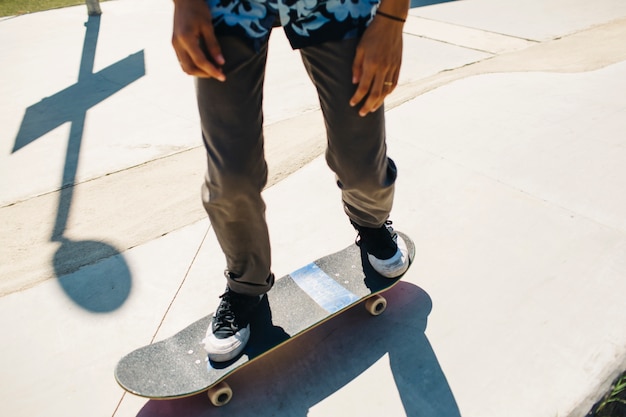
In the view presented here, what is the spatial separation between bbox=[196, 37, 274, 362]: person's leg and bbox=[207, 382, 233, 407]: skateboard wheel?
0.09 m

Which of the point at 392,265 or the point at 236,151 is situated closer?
the point at 236,151

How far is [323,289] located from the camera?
6.81ft

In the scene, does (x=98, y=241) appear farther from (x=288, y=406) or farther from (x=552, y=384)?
(x=552, y=384)

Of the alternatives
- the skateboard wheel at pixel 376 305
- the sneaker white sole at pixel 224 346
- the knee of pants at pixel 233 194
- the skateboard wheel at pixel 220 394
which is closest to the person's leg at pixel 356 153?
the skateboard wheel at pixel 376 305

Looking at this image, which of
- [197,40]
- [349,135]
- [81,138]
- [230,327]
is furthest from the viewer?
[81,138]

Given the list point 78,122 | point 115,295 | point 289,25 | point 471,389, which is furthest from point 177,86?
point 471,389

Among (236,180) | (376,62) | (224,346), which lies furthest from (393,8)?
(224,346)

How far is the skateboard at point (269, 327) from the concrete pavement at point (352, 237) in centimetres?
13

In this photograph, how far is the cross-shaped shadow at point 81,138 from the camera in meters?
2.37

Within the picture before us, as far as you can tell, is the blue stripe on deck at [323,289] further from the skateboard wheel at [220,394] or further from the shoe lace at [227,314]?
the skateboard wheel at [220,394]

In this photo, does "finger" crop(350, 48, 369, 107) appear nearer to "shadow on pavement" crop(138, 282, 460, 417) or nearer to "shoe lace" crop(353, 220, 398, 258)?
"shoe lace" crop(353, 220, 398, 258)

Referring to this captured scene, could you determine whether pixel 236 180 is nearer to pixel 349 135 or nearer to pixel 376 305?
pixel 349 135

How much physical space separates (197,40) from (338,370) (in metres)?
1.25

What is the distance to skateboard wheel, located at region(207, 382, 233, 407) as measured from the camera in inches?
67.1
